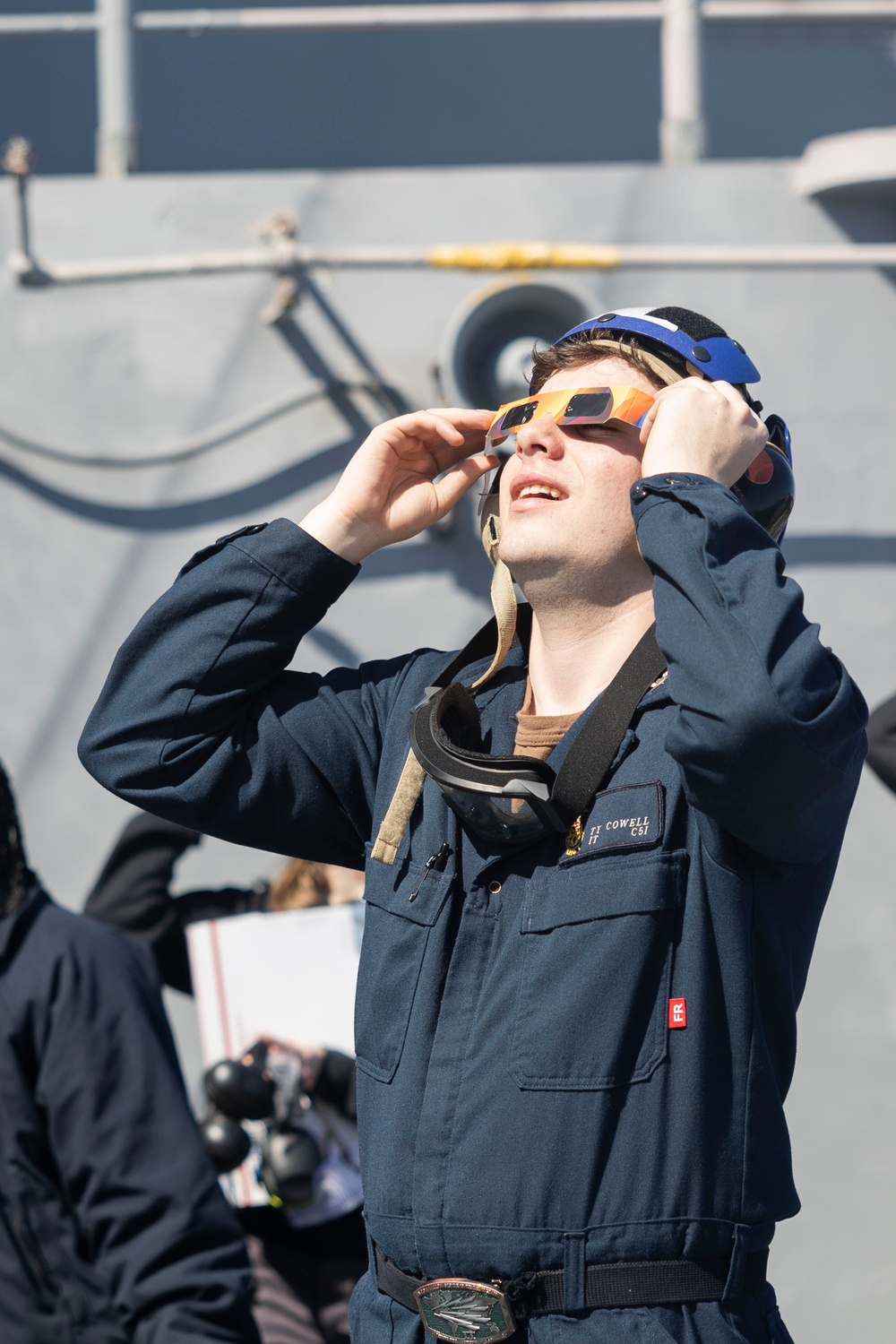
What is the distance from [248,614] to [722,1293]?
3.29 feet

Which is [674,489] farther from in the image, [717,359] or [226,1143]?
[226,1143]

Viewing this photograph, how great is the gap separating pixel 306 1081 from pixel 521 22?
12.0ft

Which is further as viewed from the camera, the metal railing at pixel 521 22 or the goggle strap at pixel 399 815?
the metal railing at pixel 521 22

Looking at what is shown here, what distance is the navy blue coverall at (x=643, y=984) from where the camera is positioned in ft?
4.95

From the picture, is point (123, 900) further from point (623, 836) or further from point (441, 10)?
point (441, 10)

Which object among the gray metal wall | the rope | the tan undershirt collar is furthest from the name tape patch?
the rope

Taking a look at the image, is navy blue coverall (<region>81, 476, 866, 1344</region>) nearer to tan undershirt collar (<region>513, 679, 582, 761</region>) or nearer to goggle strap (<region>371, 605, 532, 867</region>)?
goggle strap (<region>371, 605, 532, 867</region>)

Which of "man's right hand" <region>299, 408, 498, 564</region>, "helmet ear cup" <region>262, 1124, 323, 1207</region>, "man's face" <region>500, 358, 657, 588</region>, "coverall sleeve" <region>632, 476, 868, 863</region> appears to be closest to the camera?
"coverall sleeve" <region>632, 476, 868, 863</region>

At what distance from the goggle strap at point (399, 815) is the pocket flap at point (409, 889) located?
2 cm

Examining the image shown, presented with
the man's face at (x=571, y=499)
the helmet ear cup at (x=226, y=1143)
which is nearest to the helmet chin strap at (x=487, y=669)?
the man's face at (x=571, y=499)

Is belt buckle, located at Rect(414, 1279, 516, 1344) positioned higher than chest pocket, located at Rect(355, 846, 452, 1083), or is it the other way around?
chest pocket, located at Rect(355, 846, 452, 1083)

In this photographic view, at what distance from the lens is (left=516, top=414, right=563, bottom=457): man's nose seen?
1.90 metres

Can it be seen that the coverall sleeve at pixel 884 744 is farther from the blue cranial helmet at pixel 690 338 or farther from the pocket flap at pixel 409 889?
the pocket flap at pixel 409 889

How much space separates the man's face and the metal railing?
3605 mm
